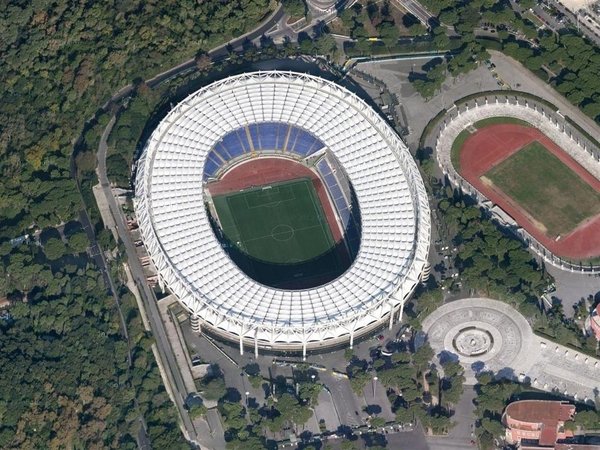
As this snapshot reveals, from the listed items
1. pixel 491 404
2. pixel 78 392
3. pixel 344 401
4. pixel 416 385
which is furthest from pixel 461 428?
pixel 78 392

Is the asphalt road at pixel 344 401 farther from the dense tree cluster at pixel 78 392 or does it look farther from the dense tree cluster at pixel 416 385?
the dense tree cluster at pixel 78 392

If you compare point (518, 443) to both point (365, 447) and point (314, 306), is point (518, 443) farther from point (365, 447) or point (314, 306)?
point (314, 306)

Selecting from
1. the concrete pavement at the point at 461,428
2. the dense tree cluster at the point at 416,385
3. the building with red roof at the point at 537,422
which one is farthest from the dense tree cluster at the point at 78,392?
the building with red roof at the point at 537,422

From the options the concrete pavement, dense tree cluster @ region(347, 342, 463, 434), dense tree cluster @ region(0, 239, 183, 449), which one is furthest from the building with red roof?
dense tree cluster @ region(0, 239, 183, 449)

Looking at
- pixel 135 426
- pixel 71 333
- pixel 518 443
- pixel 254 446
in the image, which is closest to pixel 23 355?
pixel 71 333

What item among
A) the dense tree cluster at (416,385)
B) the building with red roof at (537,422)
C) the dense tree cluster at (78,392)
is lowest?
the building with red roof at (537,422)

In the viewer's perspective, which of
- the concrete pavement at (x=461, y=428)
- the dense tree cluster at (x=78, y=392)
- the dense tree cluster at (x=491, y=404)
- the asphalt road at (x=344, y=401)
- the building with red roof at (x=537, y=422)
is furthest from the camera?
the asphalt road at (x=344, y=401)

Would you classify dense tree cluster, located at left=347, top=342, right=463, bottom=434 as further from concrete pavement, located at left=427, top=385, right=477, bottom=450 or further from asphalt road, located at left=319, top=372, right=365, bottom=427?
asphalt road, located at left=319, top=372, right=365, bottom=427

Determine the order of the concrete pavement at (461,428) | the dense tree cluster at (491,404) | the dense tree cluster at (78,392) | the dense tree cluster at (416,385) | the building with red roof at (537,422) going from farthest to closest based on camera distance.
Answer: the dense tree cluster at (416,385) → the concrete pavement at (461,428) → the dense tree cluster at (491,404) → the building with red roof at (537,422) → the dense tree cluster at (78,392)

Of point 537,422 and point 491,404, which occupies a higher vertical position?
point 491,404

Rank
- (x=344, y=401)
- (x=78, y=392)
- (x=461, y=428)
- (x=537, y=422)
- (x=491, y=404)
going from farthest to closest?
1. (x=344, y=401)
2. (x=461, y=428)
3. (x=491, y=404)
4. (x=78, y=392)
5. (x=537, y=422)

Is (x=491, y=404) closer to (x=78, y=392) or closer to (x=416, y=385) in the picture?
(x=416, y=385)
